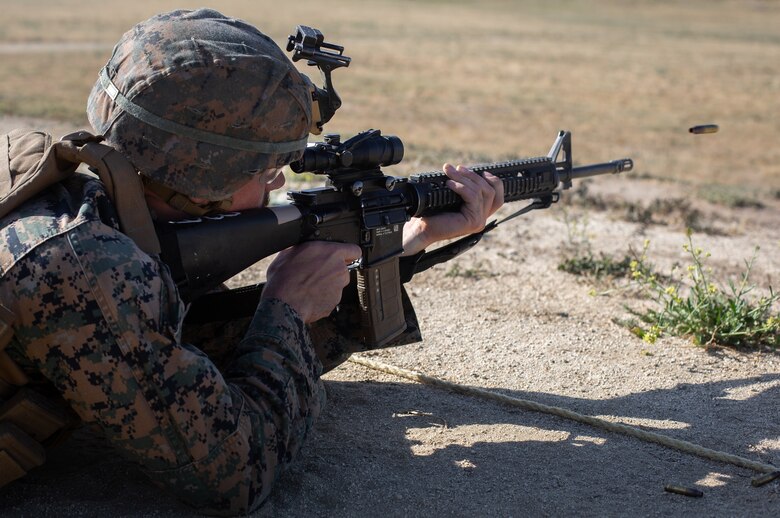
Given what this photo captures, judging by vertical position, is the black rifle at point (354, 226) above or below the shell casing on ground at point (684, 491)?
above

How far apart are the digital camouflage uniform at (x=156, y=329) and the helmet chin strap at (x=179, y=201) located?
0.25 ft

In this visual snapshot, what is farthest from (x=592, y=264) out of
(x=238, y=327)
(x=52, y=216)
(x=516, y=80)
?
(x=516, y=80)

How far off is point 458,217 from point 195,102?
5.73 ft

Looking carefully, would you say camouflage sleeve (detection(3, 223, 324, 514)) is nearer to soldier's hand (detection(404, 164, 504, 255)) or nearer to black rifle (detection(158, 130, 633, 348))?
black rifle (detection(158, 130, 633, 348))

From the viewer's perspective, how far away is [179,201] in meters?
2.88

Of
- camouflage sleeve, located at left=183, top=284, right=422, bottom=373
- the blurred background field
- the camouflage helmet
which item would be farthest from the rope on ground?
the blurred background field

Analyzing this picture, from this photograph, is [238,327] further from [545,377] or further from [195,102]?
[545,377]

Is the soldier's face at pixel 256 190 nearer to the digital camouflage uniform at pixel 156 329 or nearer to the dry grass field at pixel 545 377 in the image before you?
the digital camouflage uniform at pixel 156 329

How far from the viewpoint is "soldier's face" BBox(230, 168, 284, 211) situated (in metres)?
3.04

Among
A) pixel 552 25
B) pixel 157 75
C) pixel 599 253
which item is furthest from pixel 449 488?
pixel 552 25

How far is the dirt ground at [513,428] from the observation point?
3.14 metres

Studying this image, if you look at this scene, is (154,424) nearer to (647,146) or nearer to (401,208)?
(401,208)

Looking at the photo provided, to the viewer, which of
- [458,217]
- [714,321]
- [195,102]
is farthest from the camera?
[714,321]

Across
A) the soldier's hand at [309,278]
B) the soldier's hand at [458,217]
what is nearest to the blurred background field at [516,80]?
the soldier's hand at [458,217]
